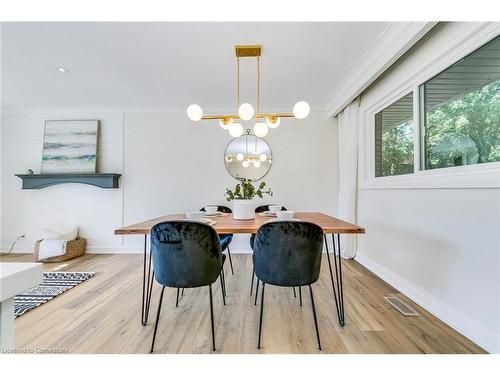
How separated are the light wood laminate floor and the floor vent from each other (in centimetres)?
6

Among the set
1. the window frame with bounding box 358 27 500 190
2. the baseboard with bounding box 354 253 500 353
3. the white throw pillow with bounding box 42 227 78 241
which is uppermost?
the window frame with bounding box 358 27 500 190

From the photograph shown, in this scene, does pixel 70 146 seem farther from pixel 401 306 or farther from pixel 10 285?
pixel 401 306

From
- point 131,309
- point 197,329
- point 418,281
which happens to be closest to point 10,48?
point 131,309

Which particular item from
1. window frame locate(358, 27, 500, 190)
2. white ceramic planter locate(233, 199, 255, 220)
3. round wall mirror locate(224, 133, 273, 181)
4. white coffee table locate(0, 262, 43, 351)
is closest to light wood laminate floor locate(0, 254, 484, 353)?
white ceramic planter locate(233, 199, 255, 220)

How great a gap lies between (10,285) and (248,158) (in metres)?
3.42

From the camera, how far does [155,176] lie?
3811mm

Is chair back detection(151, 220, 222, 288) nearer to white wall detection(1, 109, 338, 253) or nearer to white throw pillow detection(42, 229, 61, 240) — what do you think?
white wall detection(1, 109, 338, 253)

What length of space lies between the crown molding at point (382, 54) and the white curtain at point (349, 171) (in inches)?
11.4

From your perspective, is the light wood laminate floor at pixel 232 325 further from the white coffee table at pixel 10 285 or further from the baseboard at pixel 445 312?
the white coffee table at pixel 10 285

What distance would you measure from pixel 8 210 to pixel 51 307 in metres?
2.96

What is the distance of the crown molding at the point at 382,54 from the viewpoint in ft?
5.70

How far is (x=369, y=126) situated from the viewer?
10.3ft

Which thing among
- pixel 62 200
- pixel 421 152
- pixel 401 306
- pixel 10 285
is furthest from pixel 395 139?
pixel 62 200

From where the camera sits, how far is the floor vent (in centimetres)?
189
